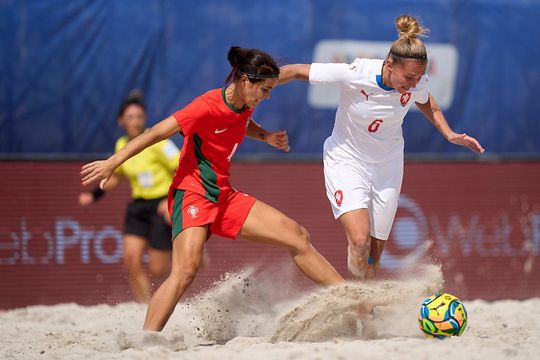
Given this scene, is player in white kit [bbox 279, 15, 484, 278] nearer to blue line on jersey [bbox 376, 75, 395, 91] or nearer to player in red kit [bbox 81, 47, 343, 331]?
blue line on jersey [bbox 376, 75, 395, 91]

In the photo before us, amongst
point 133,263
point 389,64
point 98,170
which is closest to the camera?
point 98,170

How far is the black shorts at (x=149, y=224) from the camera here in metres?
7.63

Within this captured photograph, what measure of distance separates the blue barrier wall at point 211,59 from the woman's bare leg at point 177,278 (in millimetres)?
3494

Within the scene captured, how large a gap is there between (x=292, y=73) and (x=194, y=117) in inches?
35.1

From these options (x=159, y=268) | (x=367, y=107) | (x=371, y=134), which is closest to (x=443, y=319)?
(x=371, y=134)

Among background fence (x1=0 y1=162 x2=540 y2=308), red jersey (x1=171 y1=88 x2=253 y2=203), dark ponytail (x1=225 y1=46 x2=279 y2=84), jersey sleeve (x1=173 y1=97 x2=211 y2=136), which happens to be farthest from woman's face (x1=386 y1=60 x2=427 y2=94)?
background fence (x1=0 y1=162 x2=540 y2=308)

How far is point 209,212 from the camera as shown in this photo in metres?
5.47

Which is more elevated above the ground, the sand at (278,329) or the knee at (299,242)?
the knee at (299,242)

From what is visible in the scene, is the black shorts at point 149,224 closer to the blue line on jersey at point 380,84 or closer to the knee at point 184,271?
the knee at point 184,271

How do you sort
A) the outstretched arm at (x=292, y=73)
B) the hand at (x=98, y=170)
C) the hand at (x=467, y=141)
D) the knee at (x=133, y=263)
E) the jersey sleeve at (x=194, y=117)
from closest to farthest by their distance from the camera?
the hand at (x=98, y=170) < the jersey sleeve at (x=194, y=117) < the outstretched arm at (x=292, y=73) < the hand at (x=467, y=141) < the knee at (x=133, y=263)

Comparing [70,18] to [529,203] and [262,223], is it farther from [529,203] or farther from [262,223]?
[529,203]

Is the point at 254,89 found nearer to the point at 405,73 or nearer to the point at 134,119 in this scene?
the point at 405,73

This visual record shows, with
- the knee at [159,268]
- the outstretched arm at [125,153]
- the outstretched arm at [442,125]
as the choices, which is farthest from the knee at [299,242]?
the knee at [159,268]

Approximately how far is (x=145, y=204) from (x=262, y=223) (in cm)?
243
